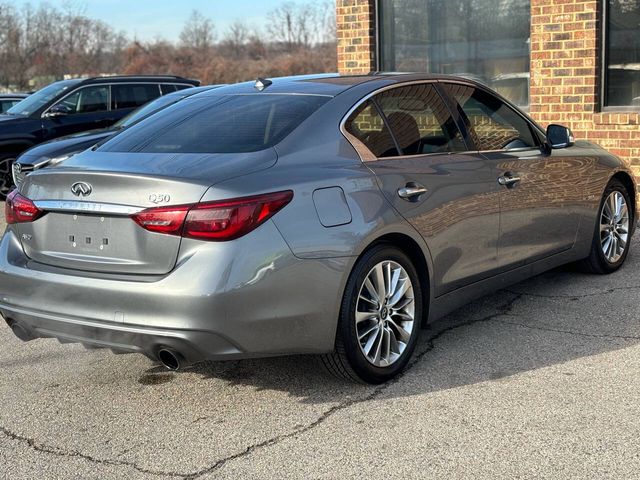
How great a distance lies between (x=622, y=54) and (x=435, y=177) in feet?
19.0

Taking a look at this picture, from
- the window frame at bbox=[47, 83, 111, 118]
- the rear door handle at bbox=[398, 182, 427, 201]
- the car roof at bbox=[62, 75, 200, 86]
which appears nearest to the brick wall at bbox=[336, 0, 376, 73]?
the car roof at bbox=[62, 75, 200, 86]

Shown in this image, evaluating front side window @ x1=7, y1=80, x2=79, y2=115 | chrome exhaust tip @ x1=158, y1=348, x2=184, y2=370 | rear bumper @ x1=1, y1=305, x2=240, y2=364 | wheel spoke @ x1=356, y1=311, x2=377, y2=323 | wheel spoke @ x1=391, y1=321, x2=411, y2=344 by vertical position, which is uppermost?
front side window @ x1=7, y1=80, x2=79, y2=115

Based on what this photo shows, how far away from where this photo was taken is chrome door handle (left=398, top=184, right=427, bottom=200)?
442 centimetres

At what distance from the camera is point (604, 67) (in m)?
9.46

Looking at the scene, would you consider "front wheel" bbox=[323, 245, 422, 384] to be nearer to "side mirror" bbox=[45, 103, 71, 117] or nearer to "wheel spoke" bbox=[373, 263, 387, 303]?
"wheel spoke" bbox=[373, 263, 387, 303]

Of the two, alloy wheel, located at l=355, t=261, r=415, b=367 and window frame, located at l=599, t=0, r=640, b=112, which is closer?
alloy wheel, located at l=355, t=261, r=415, b=367

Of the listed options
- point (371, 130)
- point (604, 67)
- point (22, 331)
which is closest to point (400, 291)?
point (371, 130)

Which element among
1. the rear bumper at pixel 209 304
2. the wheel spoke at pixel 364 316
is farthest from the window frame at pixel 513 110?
the rear bumper at pixel 209 304

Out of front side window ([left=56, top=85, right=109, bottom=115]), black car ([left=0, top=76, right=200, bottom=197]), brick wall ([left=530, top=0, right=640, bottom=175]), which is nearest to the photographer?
brick wall ([left=530, top=0, right=640, bottom=175])

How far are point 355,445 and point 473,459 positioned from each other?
1.69 feet

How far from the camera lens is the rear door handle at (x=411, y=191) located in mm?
4426

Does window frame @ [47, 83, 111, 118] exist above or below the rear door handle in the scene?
above

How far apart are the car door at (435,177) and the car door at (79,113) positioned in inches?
349

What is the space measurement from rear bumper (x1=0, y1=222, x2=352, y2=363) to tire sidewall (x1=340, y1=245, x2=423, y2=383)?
89 mm
